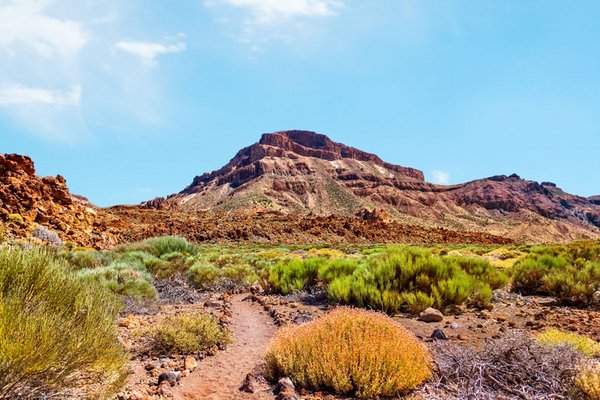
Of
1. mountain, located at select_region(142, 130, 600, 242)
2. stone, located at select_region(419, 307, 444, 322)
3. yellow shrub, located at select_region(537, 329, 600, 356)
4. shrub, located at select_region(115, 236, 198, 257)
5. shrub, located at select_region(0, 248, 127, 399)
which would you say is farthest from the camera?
mountain, located at select_region(142, 130, 600, 242)

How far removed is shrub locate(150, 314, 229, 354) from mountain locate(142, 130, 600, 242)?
66.9 metres

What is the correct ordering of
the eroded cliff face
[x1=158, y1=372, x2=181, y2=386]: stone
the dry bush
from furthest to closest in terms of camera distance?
the eroded cliff face, [x1=158, y1=372, x2=181, y2=386]: stone, the dry bush

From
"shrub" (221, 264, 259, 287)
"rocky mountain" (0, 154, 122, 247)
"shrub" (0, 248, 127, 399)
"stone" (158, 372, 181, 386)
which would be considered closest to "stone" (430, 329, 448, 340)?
"stone" (158, 372, 181, 386)

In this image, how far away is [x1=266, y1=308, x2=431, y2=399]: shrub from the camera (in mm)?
4355

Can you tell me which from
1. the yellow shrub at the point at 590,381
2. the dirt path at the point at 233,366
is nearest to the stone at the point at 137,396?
the dirt path at the point at 233,366

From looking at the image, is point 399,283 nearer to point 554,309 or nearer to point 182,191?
point 554,309

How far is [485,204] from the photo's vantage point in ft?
470

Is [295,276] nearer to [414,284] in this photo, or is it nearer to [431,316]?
[414,284]

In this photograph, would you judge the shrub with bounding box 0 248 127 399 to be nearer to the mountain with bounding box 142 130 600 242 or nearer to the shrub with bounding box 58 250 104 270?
the shrub with bounding box 58 250 104 270

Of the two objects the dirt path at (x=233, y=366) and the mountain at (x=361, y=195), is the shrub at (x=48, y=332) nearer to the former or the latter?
the dirt path at (x=233, y=366)

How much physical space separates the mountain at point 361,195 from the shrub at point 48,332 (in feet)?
228

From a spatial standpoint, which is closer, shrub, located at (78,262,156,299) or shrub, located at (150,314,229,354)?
shrub, located at (150,314,229,354)

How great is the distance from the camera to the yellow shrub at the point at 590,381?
A: 12.1 ft

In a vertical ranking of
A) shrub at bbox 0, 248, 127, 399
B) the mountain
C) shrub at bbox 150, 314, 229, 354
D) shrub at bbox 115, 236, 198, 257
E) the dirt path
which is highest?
the mountain
